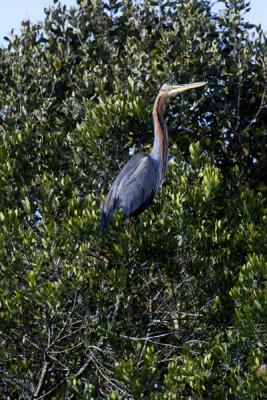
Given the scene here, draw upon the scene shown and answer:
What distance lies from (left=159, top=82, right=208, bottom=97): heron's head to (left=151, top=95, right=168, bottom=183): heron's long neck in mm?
72

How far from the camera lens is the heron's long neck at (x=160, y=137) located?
1187 centimetres

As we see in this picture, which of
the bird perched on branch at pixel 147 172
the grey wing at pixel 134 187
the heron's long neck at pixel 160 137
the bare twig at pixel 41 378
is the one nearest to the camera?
the bare twig at pixel 41 378

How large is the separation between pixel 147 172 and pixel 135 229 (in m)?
1.87

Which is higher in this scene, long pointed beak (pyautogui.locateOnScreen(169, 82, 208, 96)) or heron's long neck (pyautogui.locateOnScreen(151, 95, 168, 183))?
long pointed beak (pyautogui.locateOnScreen(169, 82, 208, 96))

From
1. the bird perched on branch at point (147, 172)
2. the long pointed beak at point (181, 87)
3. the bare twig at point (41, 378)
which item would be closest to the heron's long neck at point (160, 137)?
the bird perched on branch at point (147, 172)

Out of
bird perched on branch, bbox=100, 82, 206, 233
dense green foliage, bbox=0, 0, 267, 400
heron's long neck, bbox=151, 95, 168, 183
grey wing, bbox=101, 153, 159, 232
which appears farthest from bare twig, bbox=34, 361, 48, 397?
heron's long neck, bbox=151, 95, 168, 183

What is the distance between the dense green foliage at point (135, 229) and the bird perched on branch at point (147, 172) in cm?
17

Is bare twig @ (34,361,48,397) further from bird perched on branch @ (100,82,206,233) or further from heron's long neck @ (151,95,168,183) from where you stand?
heron's long neck @ (151,95,168,183)

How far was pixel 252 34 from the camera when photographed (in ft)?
43.3

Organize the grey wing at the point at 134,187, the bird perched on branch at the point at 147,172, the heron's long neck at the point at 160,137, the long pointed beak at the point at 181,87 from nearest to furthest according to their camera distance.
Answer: the grey wing at the point at 134,187, the bird perched on branch at the point at 147,172, the heron's long neck at the point at 160,137, the long pointed beak at the point at 181,87

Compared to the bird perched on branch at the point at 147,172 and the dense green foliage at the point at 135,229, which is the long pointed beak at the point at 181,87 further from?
the dense green foliage at the point at 135,229

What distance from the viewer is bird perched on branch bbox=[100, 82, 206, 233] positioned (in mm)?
11391

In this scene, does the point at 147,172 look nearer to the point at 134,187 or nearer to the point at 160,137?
the point at 134,187

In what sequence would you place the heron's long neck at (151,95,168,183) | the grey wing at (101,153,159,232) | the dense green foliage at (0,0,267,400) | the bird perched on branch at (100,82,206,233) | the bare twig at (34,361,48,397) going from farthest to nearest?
the heron's long neck at (151,95,168,183) → the bird perched on branch at (100,82,206,233) → the grey wing at (101,153,159,232) → the bare twig at (34,361,48,397) → the dense green foliage at (0,0,267,400)
